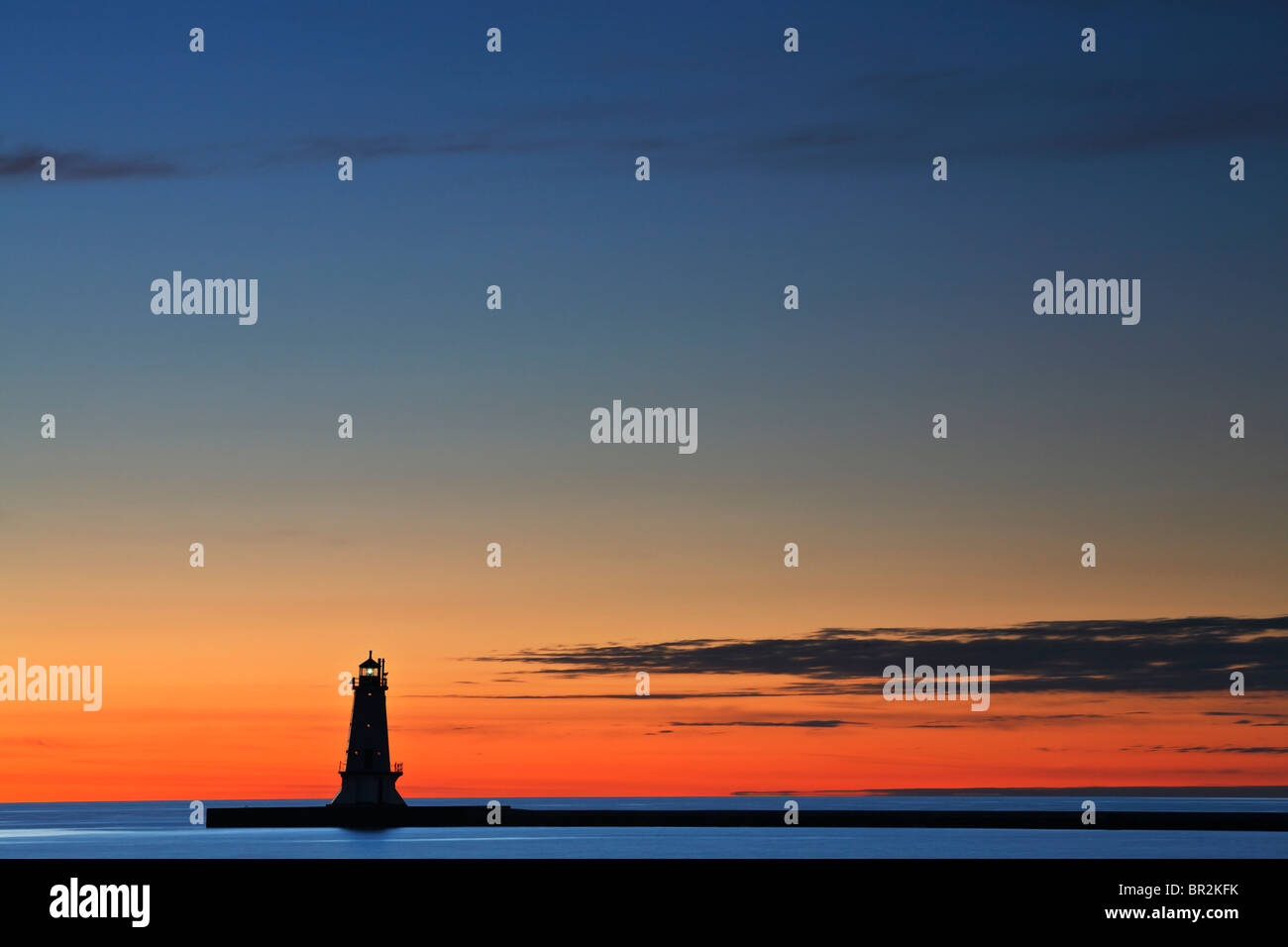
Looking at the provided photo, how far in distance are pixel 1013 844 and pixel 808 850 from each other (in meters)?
32.0

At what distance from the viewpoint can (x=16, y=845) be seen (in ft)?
441

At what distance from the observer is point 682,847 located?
412ft

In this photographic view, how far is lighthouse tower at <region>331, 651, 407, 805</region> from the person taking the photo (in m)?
92.7

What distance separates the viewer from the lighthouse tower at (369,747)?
92688 mm

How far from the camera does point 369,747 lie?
3679 inches
